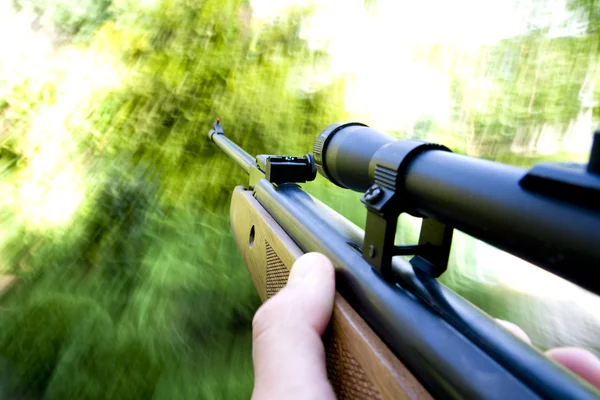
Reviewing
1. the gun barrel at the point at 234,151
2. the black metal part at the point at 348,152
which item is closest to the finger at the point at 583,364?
the black metal part at the point at 348,152

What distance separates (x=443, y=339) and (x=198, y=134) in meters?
2.29

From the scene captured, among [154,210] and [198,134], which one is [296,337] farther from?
[198,134]

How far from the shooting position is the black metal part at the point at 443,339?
380 mm

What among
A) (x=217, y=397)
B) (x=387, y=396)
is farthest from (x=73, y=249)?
(x=387, y=396)

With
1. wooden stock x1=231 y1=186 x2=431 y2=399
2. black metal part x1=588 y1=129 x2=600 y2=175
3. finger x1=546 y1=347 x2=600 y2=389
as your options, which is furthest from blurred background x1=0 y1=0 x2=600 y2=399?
black metal part x1=588 y1=129 x2=600 y2=175

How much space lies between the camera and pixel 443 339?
0.44 m

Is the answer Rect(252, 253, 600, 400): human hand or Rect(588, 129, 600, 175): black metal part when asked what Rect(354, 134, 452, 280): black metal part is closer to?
Rect(252, 253, 600, 400): human hand

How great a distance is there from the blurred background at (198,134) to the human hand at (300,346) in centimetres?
114

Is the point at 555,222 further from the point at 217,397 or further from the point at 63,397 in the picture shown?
the point at 63,397

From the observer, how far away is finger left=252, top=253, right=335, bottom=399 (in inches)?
18.8

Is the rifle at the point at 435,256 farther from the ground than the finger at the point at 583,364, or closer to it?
farther from the ground

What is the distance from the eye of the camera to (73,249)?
6.79ft

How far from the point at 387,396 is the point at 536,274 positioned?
1576mm

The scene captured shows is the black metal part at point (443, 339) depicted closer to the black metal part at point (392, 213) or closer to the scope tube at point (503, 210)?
the black metal part at point (392, 213)
